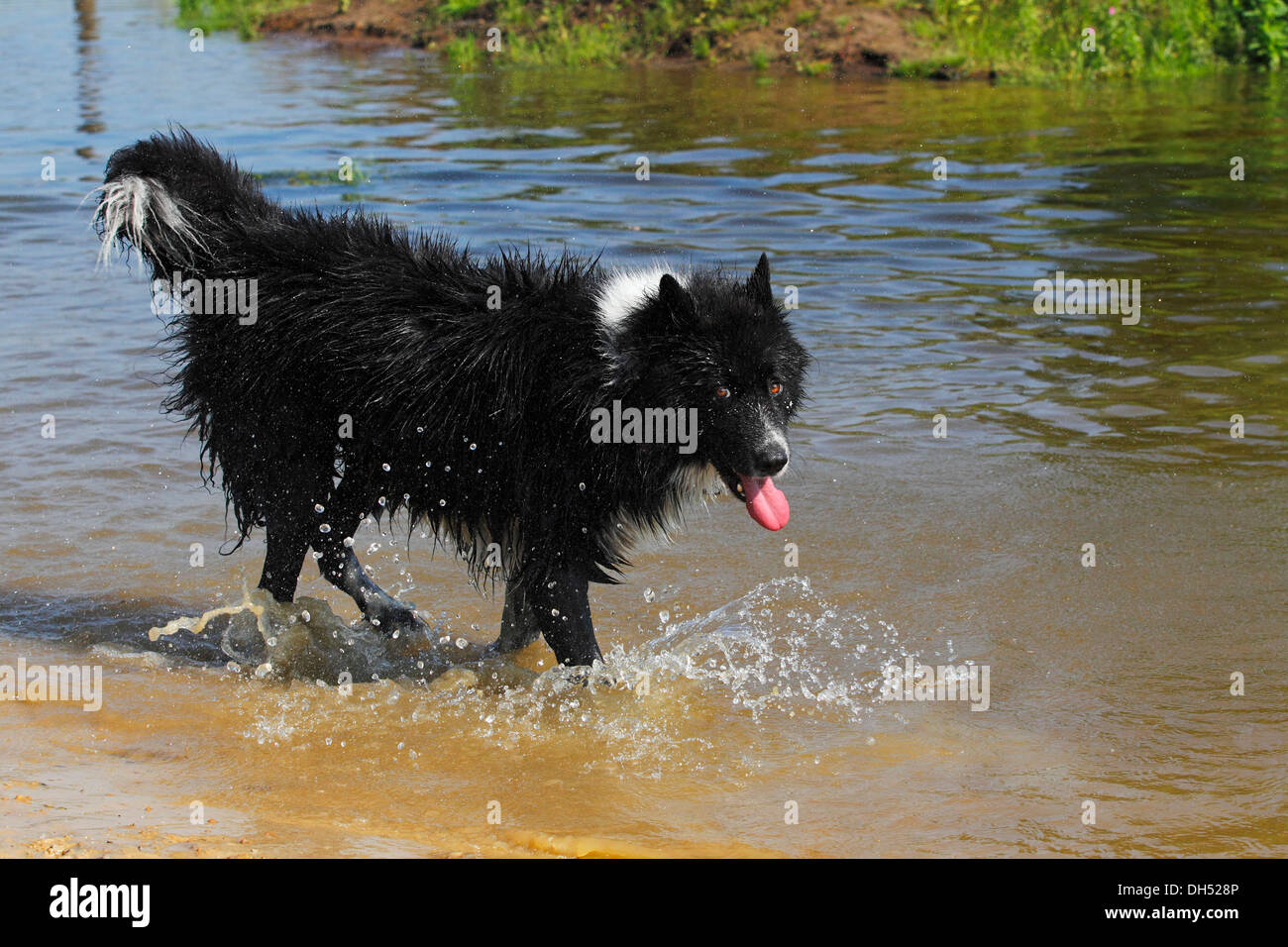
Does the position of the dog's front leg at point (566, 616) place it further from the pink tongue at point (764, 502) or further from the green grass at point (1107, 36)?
the green grass at point (1107, 36)

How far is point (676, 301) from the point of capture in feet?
14.2

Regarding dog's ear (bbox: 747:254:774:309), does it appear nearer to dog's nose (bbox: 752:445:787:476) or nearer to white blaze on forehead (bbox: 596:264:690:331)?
white blaze on forehead (bbox: 596:264:690:331)

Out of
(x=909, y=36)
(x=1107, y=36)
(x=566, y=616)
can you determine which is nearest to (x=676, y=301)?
(x=566, y=616)

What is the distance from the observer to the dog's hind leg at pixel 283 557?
200 inches

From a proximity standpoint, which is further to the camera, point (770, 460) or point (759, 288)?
point (759, 288)

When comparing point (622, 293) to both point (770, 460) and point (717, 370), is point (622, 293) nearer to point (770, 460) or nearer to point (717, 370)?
point (717, 370)

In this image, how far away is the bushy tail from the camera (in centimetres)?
482

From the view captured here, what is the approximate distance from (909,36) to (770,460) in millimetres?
17520

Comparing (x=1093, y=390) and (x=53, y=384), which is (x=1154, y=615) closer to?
(x=1093, y=390)

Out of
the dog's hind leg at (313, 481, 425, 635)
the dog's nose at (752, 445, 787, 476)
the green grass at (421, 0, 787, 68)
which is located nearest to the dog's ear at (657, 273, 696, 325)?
the dog's nose at (752, 445, 787, 476)

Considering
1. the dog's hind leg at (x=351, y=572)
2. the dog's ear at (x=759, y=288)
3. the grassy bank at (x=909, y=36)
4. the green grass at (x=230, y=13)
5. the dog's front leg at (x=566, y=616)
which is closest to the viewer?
the dog's ear at (x=759, y=288)

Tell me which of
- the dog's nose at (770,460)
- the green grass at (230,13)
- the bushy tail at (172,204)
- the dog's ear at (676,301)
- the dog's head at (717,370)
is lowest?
the dog's nose at (770,460)

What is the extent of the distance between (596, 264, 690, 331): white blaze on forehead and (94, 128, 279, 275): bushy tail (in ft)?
4.46

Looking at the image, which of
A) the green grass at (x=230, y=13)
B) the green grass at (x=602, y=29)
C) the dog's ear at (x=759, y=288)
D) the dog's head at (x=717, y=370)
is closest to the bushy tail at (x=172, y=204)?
the dog's head at (x=717, y=370)
